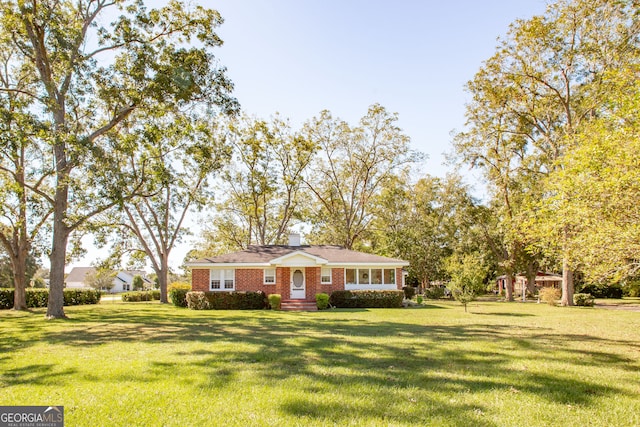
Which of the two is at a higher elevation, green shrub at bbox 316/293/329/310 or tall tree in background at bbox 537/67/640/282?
tall tree in background at bbox 537/67/640/282

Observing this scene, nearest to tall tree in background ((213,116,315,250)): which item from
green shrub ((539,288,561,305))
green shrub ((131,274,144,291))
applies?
green shrub ((539,288,561,305))

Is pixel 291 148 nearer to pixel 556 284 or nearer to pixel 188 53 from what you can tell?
pixel 188 53

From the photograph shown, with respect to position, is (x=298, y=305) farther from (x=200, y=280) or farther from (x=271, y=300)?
(x=200, y=280)

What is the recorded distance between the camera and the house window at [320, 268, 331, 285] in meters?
26.6

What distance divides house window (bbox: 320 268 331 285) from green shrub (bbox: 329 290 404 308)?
4.51 feet

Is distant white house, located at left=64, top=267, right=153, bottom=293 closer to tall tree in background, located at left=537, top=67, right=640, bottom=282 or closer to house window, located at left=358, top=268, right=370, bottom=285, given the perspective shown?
house window, located at left=358, top=268, right=370, bottom=285

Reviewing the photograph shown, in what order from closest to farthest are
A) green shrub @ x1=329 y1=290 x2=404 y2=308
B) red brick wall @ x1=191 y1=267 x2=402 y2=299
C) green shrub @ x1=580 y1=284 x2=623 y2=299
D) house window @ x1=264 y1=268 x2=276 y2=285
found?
green shrub @ x1=329 y1=290 x2=404 y2=308
red brick wall @ x1=191 y1=267 x2=402 y2=299
house window @ x1=264 y1=268 x2=276 y2=285
green shrub @ x1=580 y1=284 x2=623 y2=299

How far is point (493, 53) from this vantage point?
27.7 m

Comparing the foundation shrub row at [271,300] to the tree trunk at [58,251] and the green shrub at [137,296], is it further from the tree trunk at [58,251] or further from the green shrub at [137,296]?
the green shrub at [137,296]

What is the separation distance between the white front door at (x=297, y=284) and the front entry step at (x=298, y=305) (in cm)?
37

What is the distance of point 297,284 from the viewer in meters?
26.7

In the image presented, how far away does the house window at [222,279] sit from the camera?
26.5m

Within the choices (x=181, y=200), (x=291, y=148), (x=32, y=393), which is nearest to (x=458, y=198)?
(x=291, y=148)

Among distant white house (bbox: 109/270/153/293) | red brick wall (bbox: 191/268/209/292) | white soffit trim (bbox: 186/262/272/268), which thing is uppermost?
white soffit trim (bbox: 186/262/272/268)
